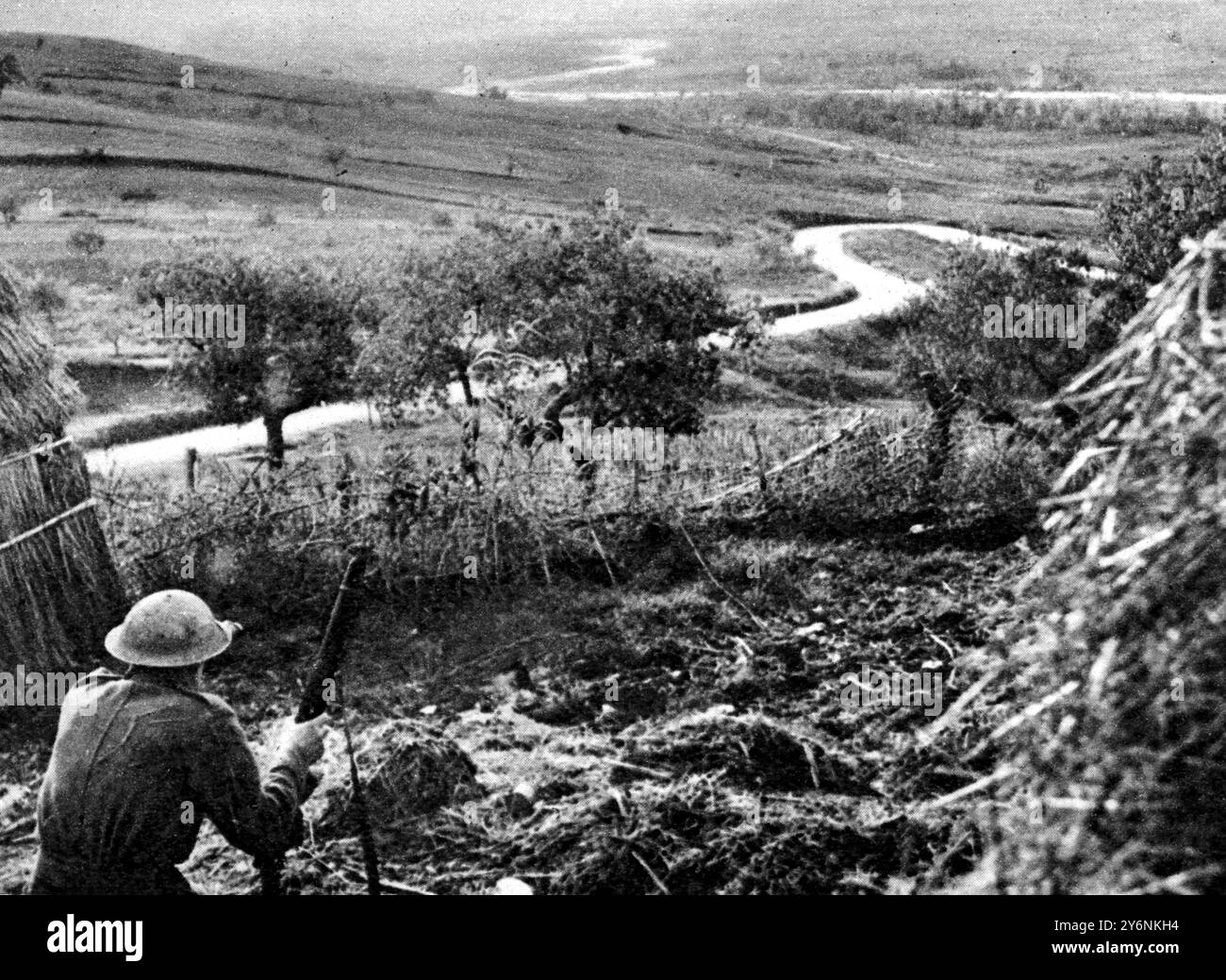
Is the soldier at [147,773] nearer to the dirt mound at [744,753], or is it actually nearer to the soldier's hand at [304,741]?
the soldier's hand at [304,741]

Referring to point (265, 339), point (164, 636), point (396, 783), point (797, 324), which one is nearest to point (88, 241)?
point (265, 339)

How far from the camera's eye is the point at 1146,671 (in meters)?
2.84

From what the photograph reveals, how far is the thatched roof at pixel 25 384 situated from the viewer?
6840 millimetres

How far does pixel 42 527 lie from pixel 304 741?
118 inches

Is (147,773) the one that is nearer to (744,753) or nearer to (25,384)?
(744,753)


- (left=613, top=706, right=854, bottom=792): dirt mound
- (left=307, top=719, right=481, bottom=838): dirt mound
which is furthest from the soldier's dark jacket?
(left=613, top=706, right=854, bottom=792): dirt mound

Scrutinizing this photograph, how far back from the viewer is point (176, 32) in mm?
59438

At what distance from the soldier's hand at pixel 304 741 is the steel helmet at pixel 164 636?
42cm

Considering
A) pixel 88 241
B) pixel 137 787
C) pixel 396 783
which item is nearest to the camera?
pixel 137 787

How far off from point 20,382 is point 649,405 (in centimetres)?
908

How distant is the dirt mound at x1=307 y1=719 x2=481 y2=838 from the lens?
17.1 ft
